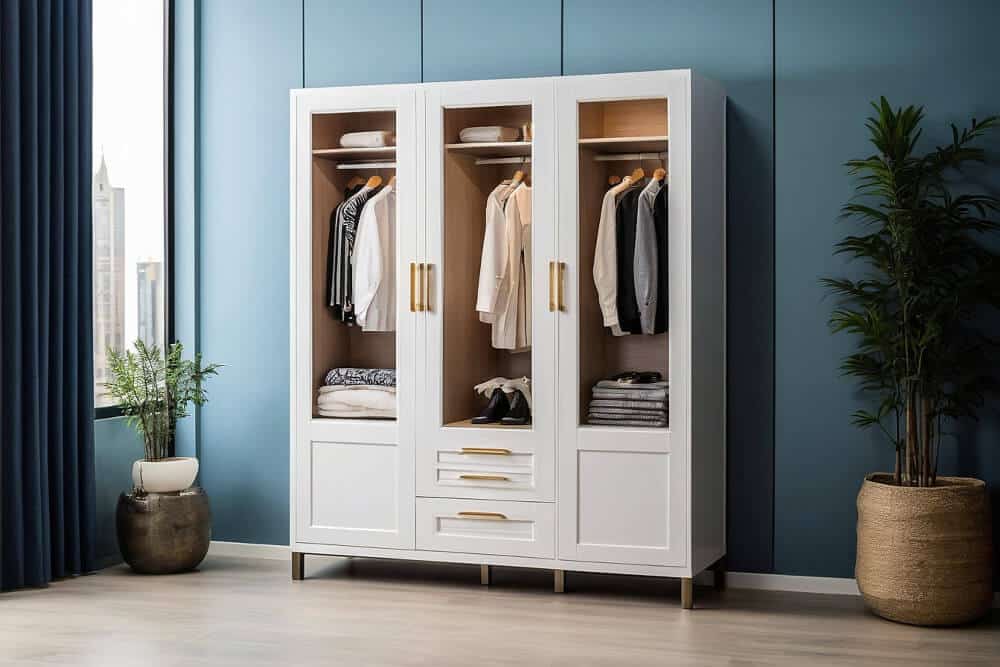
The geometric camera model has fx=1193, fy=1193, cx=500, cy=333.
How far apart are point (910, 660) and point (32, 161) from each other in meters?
3.87

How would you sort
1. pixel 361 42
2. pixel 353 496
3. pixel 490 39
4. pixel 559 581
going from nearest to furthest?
pixel 559 581, pixel 353 496, pixel 490 39, pixel 361 42

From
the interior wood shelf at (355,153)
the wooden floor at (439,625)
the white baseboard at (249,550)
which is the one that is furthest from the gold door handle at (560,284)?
the white baseboard at (249,550)

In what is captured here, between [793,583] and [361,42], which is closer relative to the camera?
[793,583]

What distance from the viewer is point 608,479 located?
4766mm

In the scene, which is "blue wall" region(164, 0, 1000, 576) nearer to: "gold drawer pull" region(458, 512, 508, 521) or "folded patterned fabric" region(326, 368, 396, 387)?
"gold drawer pull" region(458, 512, 508, 521)

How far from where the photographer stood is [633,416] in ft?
15.6

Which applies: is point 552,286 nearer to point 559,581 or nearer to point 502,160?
point 502,160

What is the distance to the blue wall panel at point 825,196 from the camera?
4.79 meters

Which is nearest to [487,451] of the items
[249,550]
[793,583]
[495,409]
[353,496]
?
[495,409]

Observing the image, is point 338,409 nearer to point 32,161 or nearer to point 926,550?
point 32,161

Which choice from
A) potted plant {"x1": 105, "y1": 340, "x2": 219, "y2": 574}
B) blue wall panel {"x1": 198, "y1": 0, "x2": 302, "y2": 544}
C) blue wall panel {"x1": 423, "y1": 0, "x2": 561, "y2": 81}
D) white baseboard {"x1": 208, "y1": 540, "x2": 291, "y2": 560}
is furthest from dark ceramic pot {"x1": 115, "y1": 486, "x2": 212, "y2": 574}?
blue wall panel {"x1": 423, "y1": 0, "x2": 561, "y2": 81}

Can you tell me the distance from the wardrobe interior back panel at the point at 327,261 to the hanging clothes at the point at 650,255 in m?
1.31

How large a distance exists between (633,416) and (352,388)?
1.25 m

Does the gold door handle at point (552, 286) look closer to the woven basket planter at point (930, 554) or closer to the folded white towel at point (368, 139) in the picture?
the folded white towel at point (368, 139)
